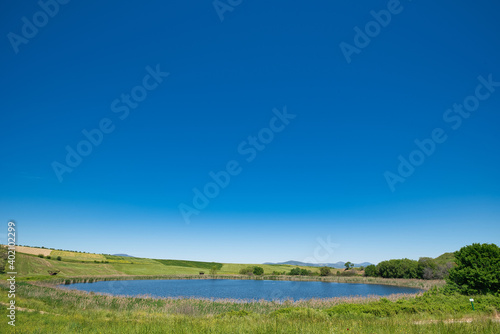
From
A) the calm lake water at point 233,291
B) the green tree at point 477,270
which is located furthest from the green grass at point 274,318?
Result: the calm lake water at point 233,291

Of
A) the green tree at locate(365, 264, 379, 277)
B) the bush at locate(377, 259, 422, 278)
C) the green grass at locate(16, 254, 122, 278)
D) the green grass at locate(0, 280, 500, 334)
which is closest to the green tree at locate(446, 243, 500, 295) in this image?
the green grass at locate(0, 280, 500, 334)

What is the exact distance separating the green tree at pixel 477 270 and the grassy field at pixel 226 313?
9.17 feet

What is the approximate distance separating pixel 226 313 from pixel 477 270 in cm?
2619

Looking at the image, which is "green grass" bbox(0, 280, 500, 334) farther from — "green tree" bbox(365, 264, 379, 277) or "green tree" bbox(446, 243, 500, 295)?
"green tree" bbox(365, 264, 379, 277)

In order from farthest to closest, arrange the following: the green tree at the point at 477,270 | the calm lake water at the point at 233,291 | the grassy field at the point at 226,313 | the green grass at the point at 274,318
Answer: the calm lake water at the point at 233,291 < the green tree at the point at 477,270 < the grassy field at the point at 226,313 < the green grass at the point at 274,318

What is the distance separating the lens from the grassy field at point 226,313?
8648 mm

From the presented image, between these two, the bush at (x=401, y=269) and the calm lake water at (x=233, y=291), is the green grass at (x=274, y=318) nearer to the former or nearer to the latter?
the calm lake water at (x=233, y=291)

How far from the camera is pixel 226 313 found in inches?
688

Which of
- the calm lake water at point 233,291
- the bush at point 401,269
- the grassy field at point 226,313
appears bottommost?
the calm lake water at point 233,291

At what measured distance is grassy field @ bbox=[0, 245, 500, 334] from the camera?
8648 millimetres

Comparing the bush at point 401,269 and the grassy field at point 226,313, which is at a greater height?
the grassy field at point 226,313

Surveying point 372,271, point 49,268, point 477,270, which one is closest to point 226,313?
point 477,270

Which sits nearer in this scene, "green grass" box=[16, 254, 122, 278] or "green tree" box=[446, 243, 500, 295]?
"green tree" box=[446, 243, 500, 295]

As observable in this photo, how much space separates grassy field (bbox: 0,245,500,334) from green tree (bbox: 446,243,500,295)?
110 inches
